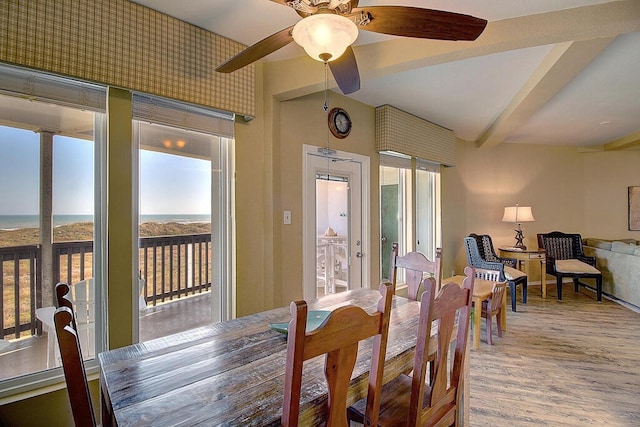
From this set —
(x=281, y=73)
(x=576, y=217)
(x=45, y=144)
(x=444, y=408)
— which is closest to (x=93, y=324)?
(x=45, y=144)

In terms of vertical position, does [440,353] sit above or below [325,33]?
below

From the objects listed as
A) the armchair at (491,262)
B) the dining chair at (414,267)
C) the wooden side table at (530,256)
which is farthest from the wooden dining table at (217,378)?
the wooden side table at (530,256)

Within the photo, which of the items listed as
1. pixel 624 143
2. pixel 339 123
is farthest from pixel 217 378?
pixel 624 143

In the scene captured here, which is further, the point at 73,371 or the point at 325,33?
the point at 325,33

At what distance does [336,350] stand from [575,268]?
17.0 feet

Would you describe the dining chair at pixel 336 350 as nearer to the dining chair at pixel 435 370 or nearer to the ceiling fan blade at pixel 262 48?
the dining chair at pixel 435 370

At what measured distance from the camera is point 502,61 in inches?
103

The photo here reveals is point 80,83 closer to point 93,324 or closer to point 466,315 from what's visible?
point 93,324

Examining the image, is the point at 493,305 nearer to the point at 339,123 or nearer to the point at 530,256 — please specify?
the point at 530,256

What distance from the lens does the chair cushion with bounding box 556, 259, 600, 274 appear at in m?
4.52

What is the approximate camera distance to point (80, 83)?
71.7 inches

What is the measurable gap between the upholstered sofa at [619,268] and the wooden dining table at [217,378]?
13.5 ft

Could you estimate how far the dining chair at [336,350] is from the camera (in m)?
0.80

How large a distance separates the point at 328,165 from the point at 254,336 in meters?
2.09
